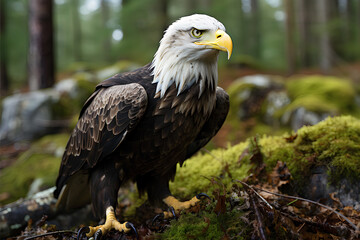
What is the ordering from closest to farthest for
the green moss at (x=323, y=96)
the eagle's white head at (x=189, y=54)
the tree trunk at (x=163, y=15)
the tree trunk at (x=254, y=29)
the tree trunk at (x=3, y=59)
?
the eagle's white head at (x=189, y=54) → the green moss at (x=323, y=96) → the tree trunk at (x=163, y=15) → the tree trunk at (x=3, y=59) → the tree trunk at (x=254, y=29)

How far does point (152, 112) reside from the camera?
2.53 meters

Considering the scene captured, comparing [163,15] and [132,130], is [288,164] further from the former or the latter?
[163,15]

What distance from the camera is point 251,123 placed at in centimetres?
765

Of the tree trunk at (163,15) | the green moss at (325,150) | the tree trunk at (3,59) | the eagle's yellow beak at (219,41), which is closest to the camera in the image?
the eagle's yellow beak at (219,41)

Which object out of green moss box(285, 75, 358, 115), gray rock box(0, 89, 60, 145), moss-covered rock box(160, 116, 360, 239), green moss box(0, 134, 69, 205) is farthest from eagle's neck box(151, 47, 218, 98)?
gray rock box(0, 89, 60, 145)

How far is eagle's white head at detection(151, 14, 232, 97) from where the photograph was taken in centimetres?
238

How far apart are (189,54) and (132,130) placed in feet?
2.69

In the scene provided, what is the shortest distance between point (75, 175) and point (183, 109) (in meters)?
1.49

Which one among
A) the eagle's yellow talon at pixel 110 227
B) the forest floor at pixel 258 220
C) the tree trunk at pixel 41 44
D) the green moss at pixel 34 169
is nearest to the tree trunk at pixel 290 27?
the tree trunk at pixel 41 44

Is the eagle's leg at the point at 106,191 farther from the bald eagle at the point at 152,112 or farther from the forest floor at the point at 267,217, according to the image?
the forest floor at the point at 267,217

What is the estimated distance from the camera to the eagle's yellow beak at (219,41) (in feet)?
7.46

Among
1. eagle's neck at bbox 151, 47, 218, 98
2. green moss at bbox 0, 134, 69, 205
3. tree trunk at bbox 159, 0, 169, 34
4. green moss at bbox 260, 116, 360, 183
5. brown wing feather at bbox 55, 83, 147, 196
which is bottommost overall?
green moss at bbox 0, 134, 69, 205

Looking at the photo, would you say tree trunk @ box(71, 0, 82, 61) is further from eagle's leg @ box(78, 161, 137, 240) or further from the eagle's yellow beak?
the eagle's yellow beak

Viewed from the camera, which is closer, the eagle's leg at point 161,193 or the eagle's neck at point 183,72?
the eagle's neck at point 183,72
